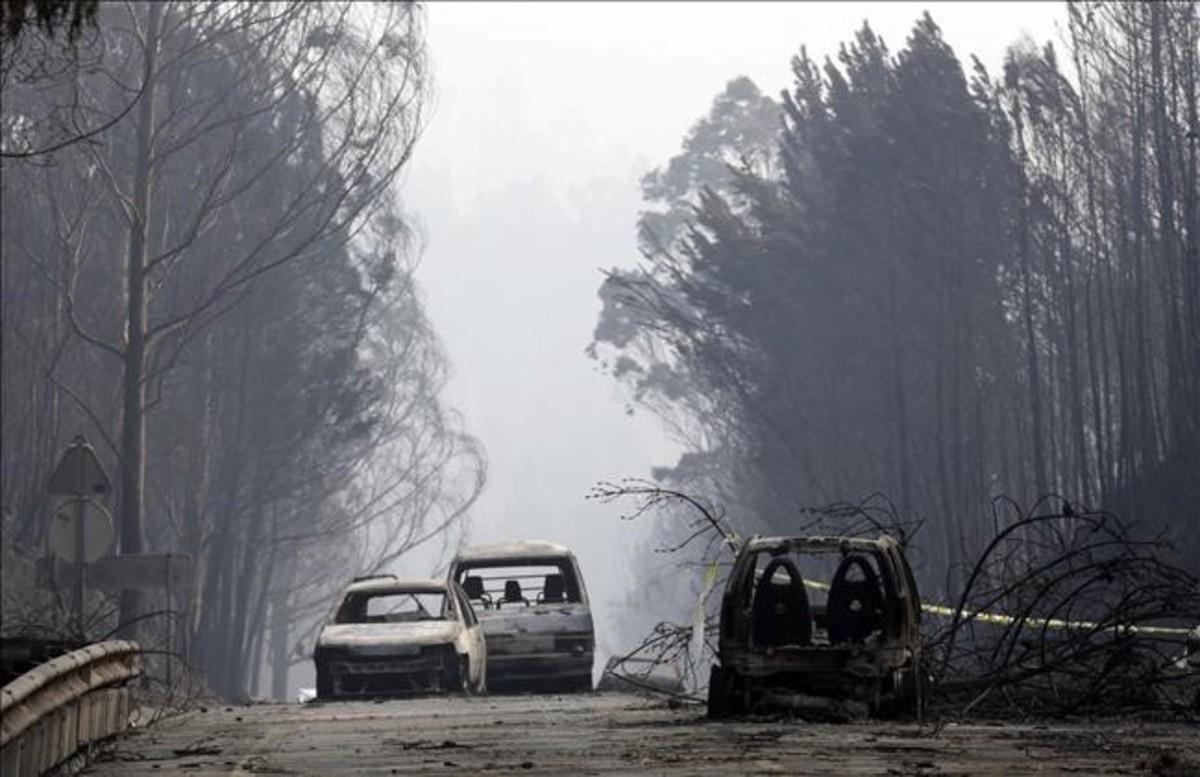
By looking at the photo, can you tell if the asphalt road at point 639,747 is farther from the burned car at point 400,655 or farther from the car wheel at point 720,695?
the burned car at point 400,655

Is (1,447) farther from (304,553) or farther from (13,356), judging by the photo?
(304,553)

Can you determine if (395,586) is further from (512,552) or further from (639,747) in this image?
(639,747)

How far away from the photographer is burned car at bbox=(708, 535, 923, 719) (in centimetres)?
1941

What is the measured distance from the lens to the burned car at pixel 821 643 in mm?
19406

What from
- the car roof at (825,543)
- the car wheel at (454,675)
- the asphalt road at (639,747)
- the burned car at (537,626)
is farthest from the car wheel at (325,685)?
the car roof at (825,543)

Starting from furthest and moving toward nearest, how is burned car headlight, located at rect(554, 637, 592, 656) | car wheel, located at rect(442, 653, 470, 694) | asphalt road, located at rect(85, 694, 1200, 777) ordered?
1. burned car headlight, located at rect(554, 637, 592, 656)
2. car wheel, located at rect(442, 653, 470, 694)
3. asphalt road, located at rect(85, 694, 1200, 777)

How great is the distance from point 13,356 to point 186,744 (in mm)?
35112

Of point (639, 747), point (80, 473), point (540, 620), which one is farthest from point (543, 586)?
point (639, 747)

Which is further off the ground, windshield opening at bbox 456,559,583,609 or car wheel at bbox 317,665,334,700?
windshield opening at bbox 456,559,583,609

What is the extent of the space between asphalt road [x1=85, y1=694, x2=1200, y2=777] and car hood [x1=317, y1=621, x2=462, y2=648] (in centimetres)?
722

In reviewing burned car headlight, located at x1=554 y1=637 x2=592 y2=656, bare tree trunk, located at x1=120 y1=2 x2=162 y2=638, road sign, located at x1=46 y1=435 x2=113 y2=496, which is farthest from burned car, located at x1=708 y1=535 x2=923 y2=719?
bare tree trunk, located at x1=120 y1=2 x2=162 y2=638

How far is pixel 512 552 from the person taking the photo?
114ft

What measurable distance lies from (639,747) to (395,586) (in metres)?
14.9

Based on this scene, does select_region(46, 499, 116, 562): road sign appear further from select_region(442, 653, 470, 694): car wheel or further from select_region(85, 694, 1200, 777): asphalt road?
select_region(85, 694, 1200, 777): asphalt road
